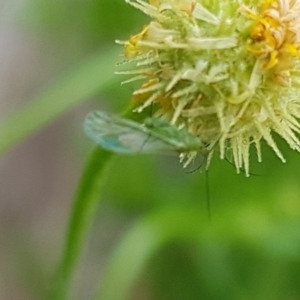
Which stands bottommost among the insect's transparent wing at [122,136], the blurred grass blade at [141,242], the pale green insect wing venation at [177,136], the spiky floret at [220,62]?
the blurred grass blade at [141,242]

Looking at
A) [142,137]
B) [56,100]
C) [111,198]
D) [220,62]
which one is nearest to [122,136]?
[142,137]

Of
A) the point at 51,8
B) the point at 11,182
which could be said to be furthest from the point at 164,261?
the point at 51,8

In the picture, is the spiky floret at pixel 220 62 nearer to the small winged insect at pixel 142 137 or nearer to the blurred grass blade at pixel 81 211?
the small winged insect at pixel 142 137

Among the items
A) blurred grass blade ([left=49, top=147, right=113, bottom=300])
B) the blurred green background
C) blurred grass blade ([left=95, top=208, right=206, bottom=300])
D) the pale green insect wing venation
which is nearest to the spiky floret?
the pale green insect wing venation

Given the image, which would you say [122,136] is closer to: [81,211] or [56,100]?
[81,211]

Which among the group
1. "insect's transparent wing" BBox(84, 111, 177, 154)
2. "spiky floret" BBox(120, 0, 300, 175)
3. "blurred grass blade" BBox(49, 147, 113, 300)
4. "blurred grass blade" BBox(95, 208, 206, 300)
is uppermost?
"spiky floret" BBox(120, 0, 300, 175)

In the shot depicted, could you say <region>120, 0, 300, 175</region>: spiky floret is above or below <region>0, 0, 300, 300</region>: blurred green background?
above

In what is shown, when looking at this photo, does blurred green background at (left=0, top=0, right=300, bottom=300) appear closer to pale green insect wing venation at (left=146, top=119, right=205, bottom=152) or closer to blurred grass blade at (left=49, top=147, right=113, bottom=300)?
blurred grass blade at (left=49, top=147, right=113, bottom=300)

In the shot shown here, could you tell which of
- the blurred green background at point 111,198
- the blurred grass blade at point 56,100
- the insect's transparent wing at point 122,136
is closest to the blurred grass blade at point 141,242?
the blurred green background at point 111,198
